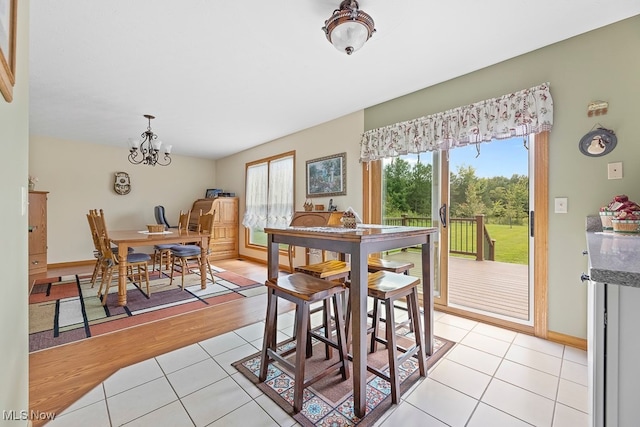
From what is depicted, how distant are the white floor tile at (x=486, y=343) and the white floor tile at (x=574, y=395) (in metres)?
0.40

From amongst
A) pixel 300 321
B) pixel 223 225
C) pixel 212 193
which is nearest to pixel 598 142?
pixel 300 321

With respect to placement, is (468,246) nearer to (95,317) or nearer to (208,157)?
(95,317)

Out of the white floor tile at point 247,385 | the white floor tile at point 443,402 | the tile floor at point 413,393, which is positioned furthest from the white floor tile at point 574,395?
the white floor tile at point 247,385

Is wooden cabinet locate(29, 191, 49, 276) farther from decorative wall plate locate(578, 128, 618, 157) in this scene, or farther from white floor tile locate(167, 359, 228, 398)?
decorative wall plate locate(578, 128, 618, 157)

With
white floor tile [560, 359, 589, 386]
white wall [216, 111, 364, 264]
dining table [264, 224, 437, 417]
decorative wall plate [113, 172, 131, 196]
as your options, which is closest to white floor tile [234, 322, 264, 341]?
dining table [264, 224, 437, 417]

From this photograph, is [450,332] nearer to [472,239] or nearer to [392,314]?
[392,314]

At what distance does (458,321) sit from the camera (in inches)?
105

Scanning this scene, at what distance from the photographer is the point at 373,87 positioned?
2.96 meters

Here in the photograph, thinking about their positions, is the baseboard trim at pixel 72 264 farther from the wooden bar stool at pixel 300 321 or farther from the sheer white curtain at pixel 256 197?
the wooden bar stool at pixel 300 321

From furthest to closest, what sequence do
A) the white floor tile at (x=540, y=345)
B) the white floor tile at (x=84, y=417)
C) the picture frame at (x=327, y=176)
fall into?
the picture frame at (x=327, y=176) → the white floor tile at (x=540, y=345) → the white floor tile at (x=84, y=417)

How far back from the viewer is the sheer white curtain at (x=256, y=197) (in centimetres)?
539

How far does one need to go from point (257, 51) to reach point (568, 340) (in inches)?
135

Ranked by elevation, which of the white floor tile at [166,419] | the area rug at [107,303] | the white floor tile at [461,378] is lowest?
the white floor tile at [461,378]

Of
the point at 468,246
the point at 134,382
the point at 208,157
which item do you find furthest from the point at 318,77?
the point at 208,157
